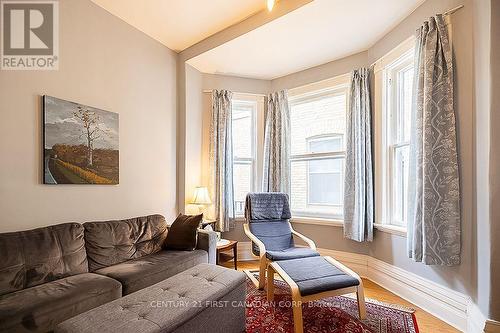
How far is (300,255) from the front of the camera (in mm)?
2746

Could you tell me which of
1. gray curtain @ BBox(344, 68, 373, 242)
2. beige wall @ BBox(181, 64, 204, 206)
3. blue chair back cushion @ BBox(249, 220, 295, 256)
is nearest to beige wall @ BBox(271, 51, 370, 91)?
gray curtain @ BBox(344, 68, 373, 242)

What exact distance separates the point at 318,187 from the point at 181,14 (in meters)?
2.82

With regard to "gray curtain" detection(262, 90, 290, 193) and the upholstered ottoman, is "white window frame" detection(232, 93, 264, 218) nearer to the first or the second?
"gray curtain" detection(262, 90, 290, 193)

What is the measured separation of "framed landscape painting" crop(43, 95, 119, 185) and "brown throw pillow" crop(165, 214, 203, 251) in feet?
2.75

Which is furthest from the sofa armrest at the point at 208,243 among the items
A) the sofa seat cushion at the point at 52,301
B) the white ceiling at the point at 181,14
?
the white ceiling at the point at 181,14

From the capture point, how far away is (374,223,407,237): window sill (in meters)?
2.75

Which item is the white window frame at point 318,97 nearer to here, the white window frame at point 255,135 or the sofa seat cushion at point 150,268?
the white window frame at point 255,135

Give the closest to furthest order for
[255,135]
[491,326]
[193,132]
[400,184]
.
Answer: [491,326] → [400,184] → [193,132] → [255,135]

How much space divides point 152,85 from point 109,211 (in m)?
1.63

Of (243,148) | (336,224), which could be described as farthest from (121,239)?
(336,224)

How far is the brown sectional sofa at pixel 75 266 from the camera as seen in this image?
157cm

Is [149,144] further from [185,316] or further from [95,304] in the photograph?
[185,316]

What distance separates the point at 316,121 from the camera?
155 inches

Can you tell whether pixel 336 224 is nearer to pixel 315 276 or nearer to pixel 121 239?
pixel 315 276
